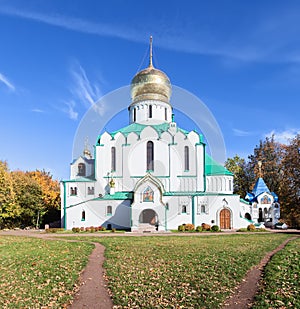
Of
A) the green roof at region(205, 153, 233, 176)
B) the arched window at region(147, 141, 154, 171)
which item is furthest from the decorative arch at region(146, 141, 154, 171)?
the green roof at region(205, 153, 233, 176)

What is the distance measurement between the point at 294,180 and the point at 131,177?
17897mm

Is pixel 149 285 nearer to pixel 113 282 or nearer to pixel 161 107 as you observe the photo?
pixel 113 282

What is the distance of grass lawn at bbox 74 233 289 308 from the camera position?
25.2ft

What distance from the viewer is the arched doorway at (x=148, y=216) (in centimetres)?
3009

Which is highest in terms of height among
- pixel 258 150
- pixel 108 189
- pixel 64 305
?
pixel 258 150

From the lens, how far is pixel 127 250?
14758 mm

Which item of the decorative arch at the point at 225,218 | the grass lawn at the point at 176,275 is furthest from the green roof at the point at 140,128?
the grass lawn at the point at 176,275

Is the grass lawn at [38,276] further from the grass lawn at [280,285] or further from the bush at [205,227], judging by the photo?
the bush at [205,227]

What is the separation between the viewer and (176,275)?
31.7ft

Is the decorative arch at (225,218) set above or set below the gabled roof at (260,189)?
below

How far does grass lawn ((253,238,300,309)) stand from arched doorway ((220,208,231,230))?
59.9 feet

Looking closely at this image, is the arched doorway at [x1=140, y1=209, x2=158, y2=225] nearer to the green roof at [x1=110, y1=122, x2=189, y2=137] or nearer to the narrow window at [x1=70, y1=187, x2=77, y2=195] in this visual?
the narrow window at [x1=70, y1=187, x2=77, y2=195]

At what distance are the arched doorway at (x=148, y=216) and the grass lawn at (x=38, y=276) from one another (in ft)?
52.2

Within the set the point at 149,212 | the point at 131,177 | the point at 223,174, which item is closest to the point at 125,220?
the point at 149,212
